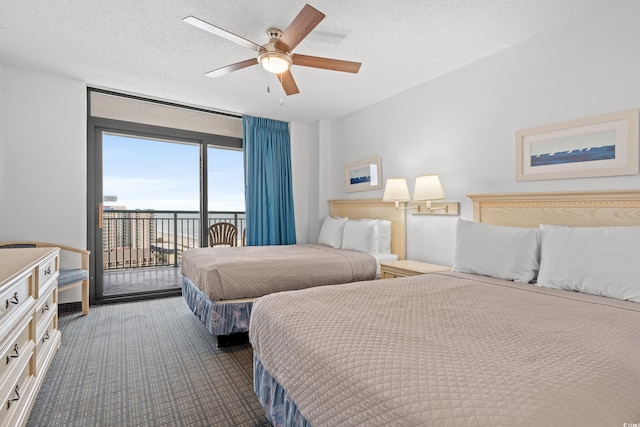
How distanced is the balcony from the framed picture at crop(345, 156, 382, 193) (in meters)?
2.43

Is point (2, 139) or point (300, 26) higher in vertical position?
point (300, 26)

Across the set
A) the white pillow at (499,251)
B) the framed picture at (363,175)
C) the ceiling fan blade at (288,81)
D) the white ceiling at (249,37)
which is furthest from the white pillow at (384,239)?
the ceiling fan blade at (288,81)

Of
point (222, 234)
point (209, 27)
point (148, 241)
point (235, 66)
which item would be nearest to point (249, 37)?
point (235, 66)

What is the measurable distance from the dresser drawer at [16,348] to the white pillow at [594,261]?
9.25 feet

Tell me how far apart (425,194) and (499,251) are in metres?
1.01

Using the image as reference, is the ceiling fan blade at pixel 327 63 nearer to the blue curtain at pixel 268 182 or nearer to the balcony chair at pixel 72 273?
the blue curtain at pixel 268 182

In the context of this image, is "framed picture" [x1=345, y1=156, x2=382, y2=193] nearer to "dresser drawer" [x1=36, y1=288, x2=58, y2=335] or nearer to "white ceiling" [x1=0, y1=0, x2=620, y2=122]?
"white ceiling" [x1=0, y1=0, x2=620, y2=122]

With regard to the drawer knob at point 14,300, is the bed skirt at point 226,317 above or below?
below

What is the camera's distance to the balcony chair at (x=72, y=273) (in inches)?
121

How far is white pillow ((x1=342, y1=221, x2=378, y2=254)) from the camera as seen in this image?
366cm

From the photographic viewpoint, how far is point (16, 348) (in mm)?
1505

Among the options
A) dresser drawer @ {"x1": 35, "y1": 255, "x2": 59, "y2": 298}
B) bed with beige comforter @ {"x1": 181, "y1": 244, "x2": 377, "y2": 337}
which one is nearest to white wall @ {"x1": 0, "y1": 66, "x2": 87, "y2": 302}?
dresser drawer @ {"x1": 35, "y1": 255, "x2": 59, "y2": 298}

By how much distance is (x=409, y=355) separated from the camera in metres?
0.99

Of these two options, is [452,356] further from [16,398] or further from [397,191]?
[397,191]
